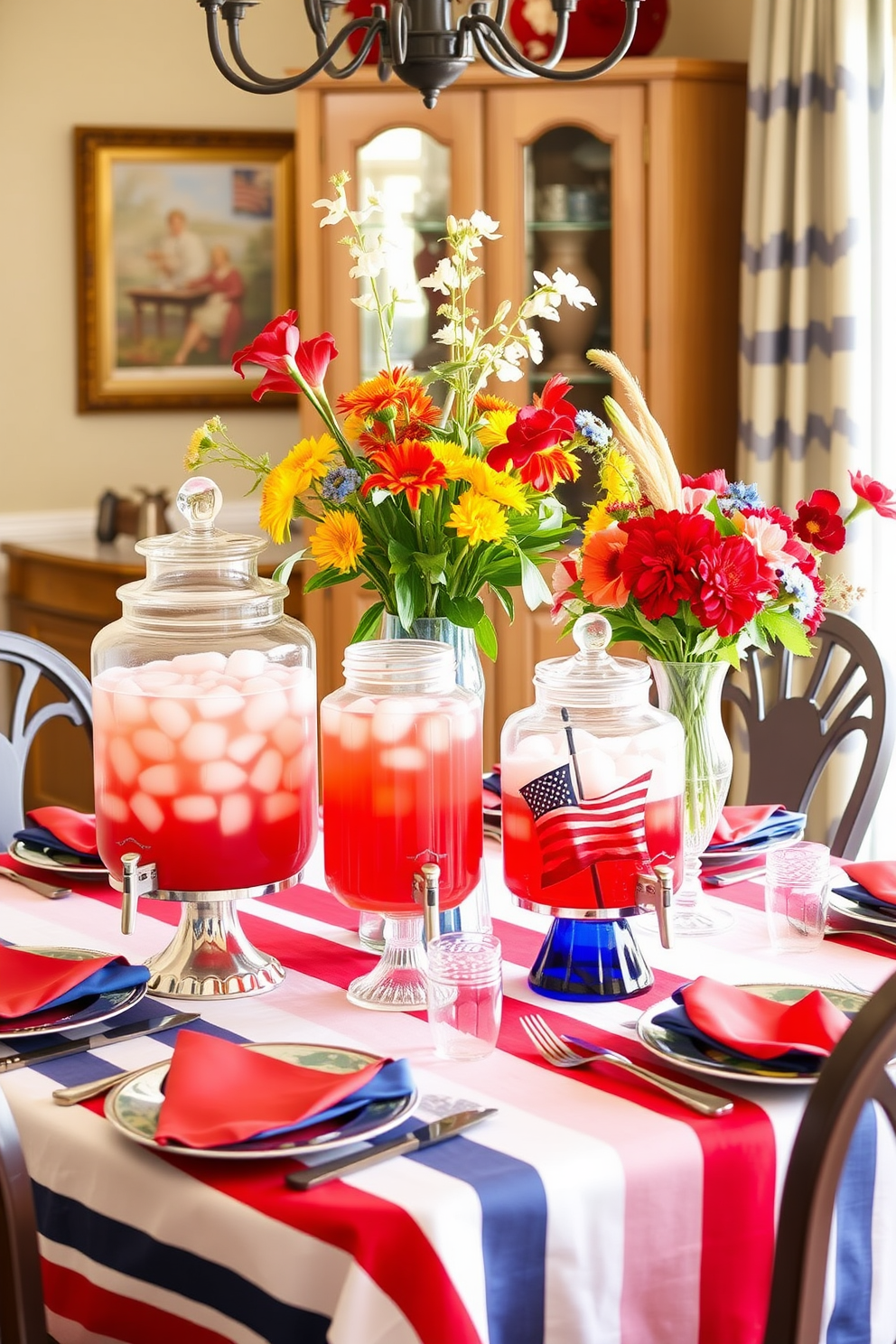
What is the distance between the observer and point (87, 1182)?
45.3 inches

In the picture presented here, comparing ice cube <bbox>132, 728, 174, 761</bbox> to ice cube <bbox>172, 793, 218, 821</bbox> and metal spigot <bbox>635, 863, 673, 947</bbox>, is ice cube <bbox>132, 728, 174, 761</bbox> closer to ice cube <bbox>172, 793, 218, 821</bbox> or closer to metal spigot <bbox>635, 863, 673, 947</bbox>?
ice cube <bbox>172, 793, 218, 821</bbox>

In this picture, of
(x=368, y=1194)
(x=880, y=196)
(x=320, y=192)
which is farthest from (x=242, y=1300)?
(x=320, y=192)

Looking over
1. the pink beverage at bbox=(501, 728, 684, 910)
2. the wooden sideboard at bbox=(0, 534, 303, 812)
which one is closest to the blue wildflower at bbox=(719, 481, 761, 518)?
the pink beverage at bbox=(501, 728, 684, 910)

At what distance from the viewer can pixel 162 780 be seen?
141 cm

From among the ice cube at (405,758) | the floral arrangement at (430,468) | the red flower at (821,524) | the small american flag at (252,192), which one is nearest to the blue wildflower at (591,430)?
the floral arrangement at (430,468)

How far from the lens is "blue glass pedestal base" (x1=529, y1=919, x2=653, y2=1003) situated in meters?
1.44

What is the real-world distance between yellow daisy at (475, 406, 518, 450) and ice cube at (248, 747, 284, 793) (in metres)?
0.36

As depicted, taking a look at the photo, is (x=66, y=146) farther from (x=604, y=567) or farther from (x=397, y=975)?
(x=397, y=975)

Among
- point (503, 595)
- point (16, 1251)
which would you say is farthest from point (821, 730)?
point (16, 1251)

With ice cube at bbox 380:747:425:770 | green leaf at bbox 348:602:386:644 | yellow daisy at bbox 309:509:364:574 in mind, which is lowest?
ice cube at bbox 380:747:425:770

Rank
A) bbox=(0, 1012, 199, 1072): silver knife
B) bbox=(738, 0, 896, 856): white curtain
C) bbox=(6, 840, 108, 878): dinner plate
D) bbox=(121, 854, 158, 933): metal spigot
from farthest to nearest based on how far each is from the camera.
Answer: bbox=(738, 0, 896, 856): white curtain
bbox=(6, 840, 108, 878): dinner plate
bbox=(121, 854, 158, 933): metal spigot
bbox=(0, 1012, 199, 1072): silver knife

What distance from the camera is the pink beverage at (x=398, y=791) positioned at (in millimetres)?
1379

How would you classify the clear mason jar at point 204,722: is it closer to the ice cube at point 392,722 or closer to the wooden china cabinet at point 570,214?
the ice cube at point 392,722

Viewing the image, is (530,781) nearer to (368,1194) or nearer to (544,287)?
(368,1194)
